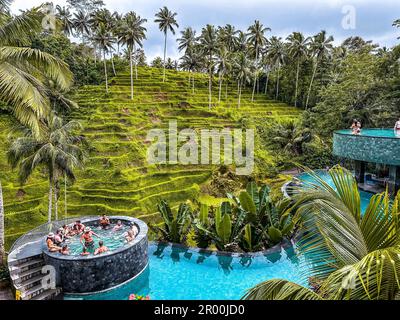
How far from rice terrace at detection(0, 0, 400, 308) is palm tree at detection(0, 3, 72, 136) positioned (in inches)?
1.7

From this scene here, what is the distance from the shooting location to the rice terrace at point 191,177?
8.84ft

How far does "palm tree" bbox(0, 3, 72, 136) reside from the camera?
8.15 m

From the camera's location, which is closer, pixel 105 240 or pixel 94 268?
pixel 94 268

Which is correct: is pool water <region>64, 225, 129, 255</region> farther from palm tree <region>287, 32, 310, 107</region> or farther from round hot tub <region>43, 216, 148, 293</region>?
palm tree <region>287, 32, 310, 107</region>

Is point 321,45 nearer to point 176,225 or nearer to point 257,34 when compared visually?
point 257,34

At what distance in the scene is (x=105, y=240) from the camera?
12.1 metres

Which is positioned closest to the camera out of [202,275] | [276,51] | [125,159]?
[202,275]

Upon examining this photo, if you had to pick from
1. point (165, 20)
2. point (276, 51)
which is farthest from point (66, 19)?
point (276, 51)

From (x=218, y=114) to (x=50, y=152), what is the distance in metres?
23.4

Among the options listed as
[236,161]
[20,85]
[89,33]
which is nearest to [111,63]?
[89,33]

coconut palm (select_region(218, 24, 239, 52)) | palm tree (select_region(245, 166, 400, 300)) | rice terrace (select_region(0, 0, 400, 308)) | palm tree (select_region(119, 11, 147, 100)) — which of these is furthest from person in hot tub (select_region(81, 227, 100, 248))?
coconut palm (select_region(218, 24, 239, 52))

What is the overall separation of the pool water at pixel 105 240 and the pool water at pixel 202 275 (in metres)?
1.47

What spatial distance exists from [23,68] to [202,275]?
8.91 meters
